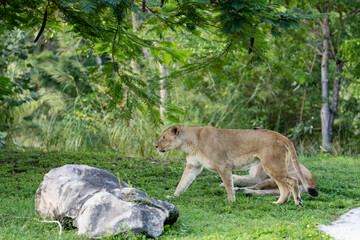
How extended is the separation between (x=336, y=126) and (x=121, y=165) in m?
8.68

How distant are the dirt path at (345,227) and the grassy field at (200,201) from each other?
0.13 meters

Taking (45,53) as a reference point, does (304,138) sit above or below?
below

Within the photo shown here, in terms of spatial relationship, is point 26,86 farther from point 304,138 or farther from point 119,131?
point 304,138

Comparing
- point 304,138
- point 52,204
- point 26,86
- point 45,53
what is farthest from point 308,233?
point 45,53

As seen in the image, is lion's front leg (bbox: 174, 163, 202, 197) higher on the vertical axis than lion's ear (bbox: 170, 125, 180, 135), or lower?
lower

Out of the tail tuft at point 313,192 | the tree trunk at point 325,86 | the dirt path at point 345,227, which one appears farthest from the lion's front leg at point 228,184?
the tree trunk at point 325,86

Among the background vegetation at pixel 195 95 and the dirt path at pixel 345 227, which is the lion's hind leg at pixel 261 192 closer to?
the dirt path at pixel 345 227

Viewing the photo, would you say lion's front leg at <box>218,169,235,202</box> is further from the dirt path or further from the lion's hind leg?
the dirt path

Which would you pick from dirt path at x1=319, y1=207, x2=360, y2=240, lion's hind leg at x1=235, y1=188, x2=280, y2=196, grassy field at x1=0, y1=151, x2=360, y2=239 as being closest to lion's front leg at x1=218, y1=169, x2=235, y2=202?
grassy field at x1=0, y1=151, x2=360, y2=239

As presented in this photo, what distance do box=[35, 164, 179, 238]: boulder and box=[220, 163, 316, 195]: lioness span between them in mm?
3002

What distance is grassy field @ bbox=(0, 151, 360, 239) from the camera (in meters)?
5.86

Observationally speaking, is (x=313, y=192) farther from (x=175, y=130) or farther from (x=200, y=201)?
(x=175, y=130)

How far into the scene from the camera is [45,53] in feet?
73.0

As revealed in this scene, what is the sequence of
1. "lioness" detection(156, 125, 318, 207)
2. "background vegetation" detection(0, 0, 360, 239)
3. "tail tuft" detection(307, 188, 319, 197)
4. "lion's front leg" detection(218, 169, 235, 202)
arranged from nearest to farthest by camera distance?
"background vegetation" detection(0, 0, 360, 239) < "tail tuft" detection(307, 188, 319, 197) < "lioness" detection(156, 125, 318, 207) < "lion's front leg" detection(218, 169, 235, 202)
